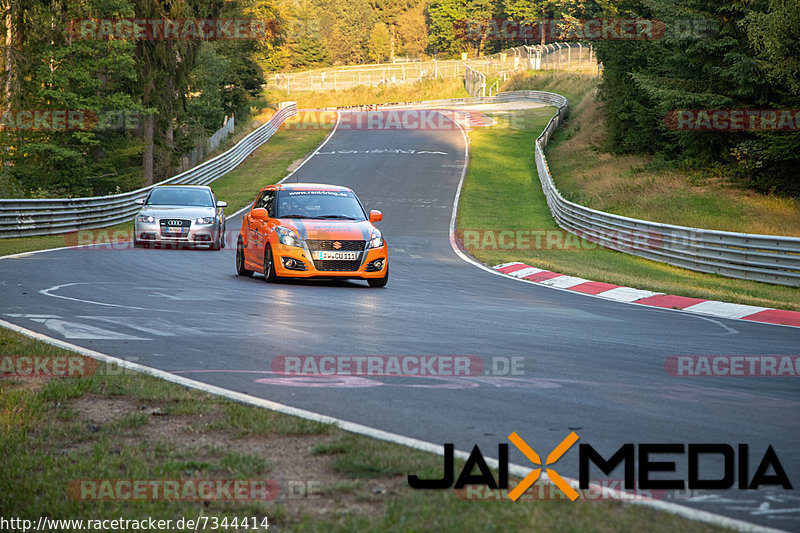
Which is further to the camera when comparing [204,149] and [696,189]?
[204,149]

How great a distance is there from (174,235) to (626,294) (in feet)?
37.6

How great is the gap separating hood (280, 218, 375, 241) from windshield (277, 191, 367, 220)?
13.3 inches

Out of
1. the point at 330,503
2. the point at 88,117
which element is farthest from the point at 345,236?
the point at 88,117

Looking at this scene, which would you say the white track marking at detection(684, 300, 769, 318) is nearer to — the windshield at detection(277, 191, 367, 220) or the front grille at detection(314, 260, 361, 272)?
the front grille at detection(314, 260, 361, 272)

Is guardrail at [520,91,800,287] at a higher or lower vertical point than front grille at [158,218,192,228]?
lower

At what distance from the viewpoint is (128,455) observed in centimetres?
484

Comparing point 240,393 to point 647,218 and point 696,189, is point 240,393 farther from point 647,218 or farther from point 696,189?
point 696,189

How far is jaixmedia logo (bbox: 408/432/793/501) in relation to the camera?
4.32 metres

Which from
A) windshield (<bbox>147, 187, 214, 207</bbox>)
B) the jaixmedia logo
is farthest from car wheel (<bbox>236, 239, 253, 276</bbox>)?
the jaixmedia logo

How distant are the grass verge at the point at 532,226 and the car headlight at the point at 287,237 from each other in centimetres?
649

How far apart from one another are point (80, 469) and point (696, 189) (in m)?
30.4

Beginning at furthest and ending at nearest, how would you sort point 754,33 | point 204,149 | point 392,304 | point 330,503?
point 204,149 < point 754,33 < point 392,304 < point 330,503

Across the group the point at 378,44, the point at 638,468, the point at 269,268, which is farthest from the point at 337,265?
the point at 378,44

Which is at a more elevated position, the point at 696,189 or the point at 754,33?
the point at 754,33
